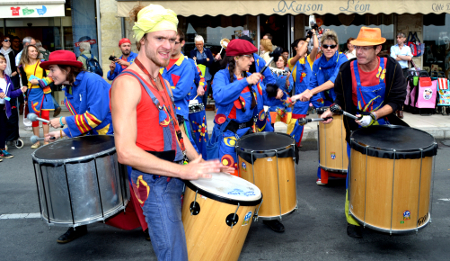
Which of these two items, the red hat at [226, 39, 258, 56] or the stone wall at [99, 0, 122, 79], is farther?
the stone wall at [99, 0, 122, 79]

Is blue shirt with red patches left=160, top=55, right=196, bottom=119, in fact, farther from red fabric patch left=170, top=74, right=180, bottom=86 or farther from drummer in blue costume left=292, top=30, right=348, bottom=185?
drummer in blue costume left=292, top=30, right=348, bottom=185

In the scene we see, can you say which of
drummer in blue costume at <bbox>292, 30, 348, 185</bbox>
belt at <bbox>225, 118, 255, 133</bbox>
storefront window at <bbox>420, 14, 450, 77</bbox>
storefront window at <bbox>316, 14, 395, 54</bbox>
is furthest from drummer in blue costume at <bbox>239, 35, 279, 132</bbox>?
storefront window at <bbox>420, 14, 450, 77</bbox>

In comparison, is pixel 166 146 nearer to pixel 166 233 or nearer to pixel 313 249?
pixel 166 233

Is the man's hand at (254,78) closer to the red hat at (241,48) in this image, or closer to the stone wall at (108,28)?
the red hat at (241,48)

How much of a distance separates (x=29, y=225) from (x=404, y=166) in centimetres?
380

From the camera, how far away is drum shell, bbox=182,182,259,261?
2529mm

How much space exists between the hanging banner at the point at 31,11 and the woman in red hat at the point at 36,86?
2.59m

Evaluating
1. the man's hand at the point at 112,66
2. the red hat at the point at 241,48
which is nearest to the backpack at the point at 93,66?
the man's hand at the point at 112,66

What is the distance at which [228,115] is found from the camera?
4289 millimetres

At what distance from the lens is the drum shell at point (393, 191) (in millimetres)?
3223

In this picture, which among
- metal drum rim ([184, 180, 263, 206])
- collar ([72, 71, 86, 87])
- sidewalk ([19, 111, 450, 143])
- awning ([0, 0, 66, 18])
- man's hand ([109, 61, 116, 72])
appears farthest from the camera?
awning ([0, 0, 66, 18])

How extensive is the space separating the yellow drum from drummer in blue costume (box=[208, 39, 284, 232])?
63.9 inches

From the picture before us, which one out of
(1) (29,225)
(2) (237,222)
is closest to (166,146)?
(2) (237,222)

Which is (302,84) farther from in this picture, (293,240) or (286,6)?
(286,6)
